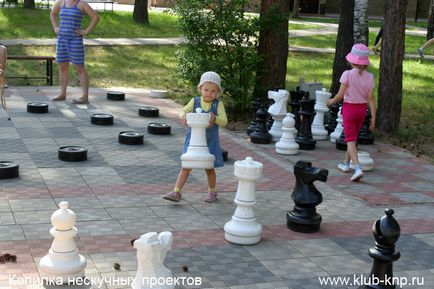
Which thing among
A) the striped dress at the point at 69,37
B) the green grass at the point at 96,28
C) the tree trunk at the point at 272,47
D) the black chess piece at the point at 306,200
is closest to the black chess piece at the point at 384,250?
the black chess piece at the point at 306,200

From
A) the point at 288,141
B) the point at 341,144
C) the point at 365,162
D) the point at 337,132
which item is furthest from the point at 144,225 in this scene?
the point at 337,132

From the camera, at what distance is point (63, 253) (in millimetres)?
4730

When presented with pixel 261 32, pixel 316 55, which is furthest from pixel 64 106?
pixel 316 55

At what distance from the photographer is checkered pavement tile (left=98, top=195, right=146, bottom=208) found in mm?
6801

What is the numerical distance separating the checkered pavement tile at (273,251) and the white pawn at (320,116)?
4.98m

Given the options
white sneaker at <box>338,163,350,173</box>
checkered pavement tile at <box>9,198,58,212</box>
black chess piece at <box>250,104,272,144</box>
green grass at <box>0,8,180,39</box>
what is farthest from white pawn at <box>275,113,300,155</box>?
green grass at <box>0,8,180,39</box>

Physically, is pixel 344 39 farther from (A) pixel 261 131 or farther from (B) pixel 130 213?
(B) pixel 130 213

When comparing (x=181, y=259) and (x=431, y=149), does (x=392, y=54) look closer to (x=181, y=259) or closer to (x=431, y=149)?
(x=431, y=149)

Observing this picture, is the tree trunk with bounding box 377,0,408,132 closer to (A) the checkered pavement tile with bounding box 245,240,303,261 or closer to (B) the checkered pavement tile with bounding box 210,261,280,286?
(A) the checkered pavement tile with bounding box 245,240,303,261

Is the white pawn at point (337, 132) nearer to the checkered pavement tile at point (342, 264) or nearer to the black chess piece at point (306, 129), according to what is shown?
the black chess piece at point (306, 129)

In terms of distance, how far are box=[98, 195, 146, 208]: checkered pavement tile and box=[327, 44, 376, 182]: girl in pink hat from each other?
110 inches

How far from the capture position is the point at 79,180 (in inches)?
300

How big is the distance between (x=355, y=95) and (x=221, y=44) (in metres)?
4.36

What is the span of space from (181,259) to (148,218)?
108 cm
